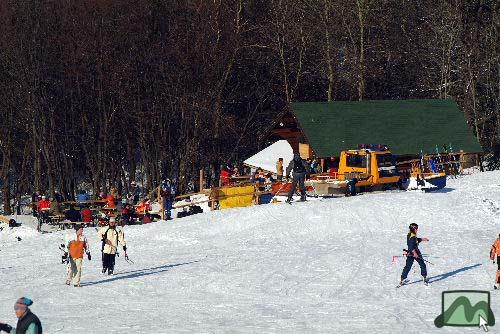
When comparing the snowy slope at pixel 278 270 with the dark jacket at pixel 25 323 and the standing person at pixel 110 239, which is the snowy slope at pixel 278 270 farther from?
the dark jacket at pixel 25 323

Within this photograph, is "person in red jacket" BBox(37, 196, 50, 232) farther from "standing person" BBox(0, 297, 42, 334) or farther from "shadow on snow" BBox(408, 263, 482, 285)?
"standing person" BBox(0, 297, 42, 334)

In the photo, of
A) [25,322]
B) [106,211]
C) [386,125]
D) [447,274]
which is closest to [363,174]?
[386,125]

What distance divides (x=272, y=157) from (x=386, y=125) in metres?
5.00

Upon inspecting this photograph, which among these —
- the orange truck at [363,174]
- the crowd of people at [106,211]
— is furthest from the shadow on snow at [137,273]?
the orange truck at [363,174]

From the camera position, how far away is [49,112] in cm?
6475

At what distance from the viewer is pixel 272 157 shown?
52.3 metres

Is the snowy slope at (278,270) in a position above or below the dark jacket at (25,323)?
below

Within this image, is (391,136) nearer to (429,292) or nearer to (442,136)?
(442,136)

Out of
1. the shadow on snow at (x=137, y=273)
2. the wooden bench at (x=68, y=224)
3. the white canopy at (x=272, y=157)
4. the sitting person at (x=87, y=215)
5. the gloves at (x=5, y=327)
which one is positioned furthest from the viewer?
the white canopy at (x=272, y=157)

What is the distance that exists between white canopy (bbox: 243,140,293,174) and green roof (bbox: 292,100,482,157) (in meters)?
2.23

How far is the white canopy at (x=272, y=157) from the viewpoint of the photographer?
5150 centimetres

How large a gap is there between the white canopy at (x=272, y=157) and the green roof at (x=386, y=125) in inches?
87.8

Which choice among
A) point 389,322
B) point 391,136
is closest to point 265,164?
point 391,136

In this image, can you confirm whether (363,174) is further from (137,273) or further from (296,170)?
(137,273)
